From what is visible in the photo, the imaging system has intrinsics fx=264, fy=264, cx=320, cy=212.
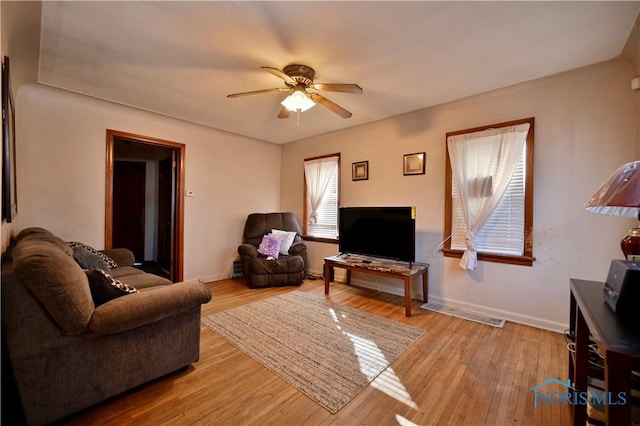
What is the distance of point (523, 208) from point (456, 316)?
133 centimetres

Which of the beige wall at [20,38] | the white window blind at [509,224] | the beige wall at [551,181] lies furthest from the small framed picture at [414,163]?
the beige wall at [20,38]

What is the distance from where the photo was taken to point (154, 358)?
169 cm

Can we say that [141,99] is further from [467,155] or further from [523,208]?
[523,208]

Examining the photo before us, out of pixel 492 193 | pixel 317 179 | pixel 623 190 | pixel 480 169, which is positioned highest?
pixel 317 179

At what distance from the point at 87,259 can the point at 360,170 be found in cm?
338

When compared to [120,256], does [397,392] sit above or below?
below

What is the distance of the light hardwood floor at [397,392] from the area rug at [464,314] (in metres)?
0.27

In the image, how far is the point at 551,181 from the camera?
2568mm

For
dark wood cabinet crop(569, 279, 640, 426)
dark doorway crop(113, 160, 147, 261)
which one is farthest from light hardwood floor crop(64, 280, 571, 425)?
dark doorway crop(113, 160, 147, 261)

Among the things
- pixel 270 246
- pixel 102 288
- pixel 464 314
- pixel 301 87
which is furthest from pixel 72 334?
pixel 464 314

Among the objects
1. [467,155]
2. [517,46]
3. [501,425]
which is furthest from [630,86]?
[501,425]

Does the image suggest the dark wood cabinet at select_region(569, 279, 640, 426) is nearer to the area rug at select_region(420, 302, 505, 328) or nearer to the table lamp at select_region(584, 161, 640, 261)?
the table lamp at select_region(584, 161, 640, 261)

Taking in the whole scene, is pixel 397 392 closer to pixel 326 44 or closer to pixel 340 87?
pixel 340 87

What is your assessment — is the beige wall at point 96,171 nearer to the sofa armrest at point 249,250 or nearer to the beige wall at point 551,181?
the sofa armrest at point 249,250
